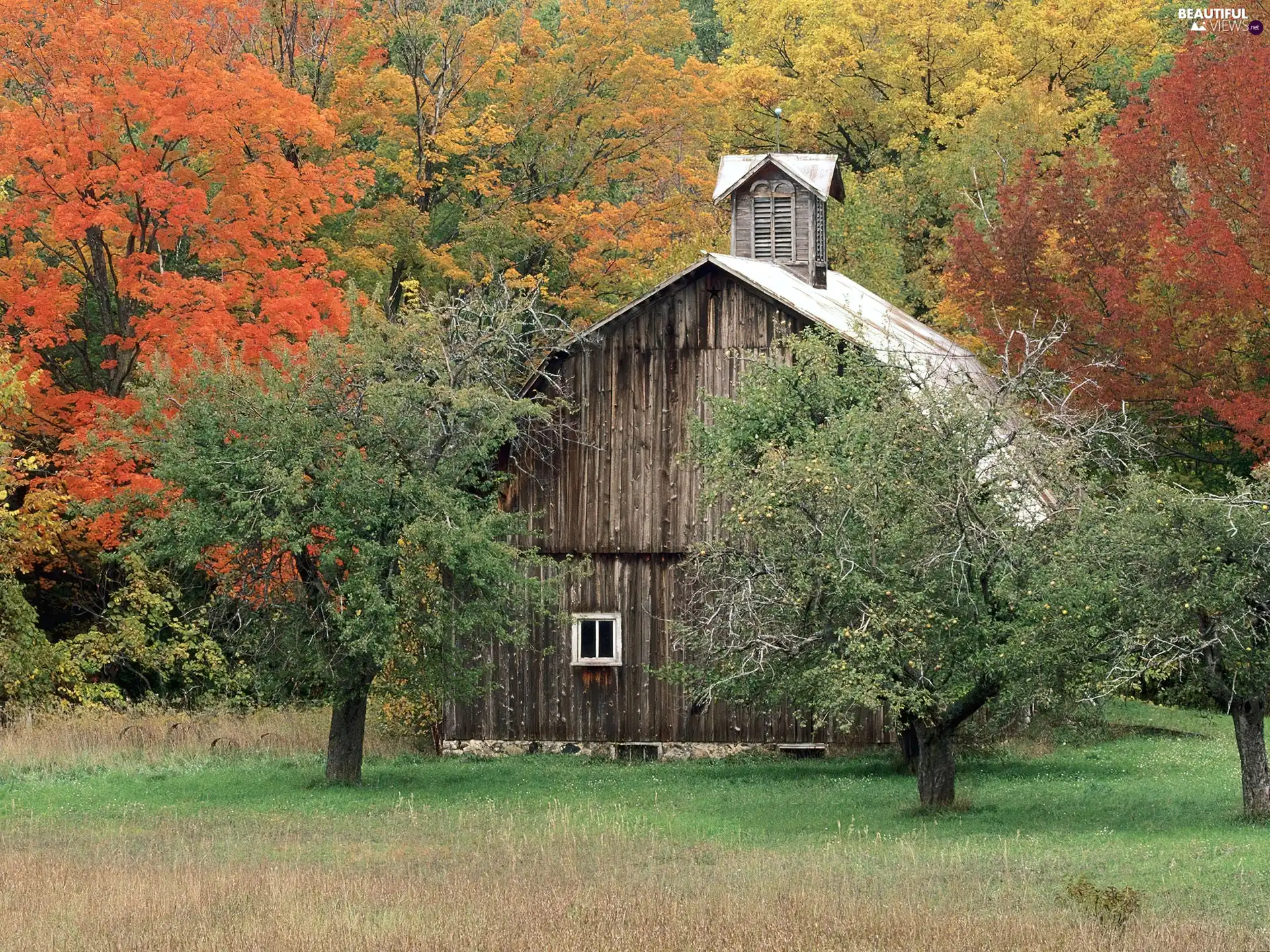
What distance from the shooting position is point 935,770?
21.8 metres

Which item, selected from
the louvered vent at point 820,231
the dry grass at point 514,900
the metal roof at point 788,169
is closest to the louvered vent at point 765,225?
the metal roof at point 788,169

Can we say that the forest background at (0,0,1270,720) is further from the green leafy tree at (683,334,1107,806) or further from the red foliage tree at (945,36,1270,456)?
the green leafy tree at (683,334,1107,806)

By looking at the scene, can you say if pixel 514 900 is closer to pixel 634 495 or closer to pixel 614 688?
pixel 614 688

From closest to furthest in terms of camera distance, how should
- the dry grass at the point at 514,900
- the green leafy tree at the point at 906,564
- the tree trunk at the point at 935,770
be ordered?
the dry grass at the point at 514,900 → the green leafy tree at the point at 906,564 → the tree trunk at the point at 935,770

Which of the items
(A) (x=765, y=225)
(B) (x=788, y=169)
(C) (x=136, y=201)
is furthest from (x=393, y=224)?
(B) (x=788, y=169)

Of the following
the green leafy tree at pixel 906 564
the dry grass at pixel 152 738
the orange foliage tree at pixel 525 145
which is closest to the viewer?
the green leafy tree at pixel 906 564

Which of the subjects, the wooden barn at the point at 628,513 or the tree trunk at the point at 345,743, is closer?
the tree trunk at the point at 345,743

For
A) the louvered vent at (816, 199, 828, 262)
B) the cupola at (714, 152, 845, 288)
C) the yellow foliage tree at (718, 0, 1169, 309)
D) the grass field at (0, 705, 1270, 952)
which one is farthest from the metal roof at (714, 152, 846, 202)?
the yellow foliage tree at (718, 0, 1169, 309)

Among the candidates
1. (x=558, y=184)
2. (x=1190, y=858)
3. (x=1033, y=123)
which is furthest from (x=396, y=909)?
(x=1033, y=123)

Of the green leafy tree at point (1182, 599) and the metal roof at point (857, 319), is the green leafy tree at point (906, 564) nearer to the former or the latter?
the green leafy tree at point (1182, 599)

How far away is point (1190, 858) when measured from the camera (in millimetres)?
16828

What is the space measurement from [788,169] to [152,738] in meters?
16.4

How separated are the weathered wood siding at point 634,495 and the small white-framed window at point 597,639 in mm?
117

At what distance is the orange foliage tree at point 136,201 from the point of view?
31.1 m
